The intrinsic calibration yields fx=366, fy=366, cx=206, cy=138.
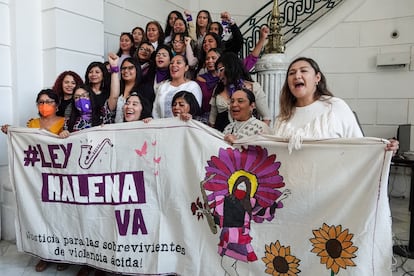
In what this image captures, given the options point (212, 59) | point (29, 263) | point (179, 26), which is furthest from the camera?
point (179, 26)

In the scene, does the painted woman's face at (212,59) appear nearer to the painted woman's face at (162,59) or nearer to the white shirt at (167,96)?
the white shirt at (167,96)

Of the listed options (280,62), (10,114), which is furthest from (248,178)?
(10,114)

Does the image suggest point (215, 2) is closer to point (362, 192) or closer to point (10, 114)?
point (10, 114)

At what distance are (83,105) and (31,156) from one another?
1.78 ft

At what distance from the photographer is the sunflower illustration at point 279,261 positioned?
2.06 meters

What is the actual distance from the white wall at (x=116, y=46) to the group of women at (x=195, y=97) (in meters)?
0.73

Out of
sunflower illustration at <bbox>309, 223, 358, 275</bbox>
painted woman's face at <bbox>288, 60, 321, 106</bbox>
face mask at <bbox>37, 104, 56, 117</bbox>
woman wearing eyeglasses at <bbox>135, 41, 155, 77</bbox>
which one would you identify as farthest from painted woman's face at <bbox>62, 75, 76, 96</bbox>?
sunflower illustration at <bbox>309, 223, 358, 275</bbox>

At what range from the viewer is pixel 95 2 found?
13.6 ft

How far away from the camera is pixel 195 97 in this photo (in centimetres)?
282

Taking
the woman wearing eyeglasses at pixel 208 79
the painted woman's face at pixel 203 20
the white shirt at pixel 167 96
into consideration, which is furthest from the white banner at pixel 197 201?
the painted woman's face at pixel 203 20

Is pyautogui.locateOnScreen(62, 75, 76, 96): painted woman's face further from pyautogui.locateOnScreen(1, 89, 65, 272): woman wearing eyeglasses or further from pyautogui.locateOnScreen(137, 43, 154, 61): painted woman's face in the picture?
pyautogui.locateOnScreen(137, 43, 154, 61): painted woman's face

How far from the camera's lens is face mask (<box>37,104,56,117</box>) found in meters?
2.98

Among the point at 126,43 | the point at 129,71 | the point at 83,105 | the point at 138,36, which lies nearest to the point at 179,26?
the point at 138,36

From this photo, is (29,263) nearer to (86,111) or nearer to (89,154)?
(89,154)
